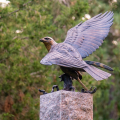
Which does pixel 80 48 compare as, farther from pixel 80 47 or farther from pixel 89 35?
pixel 89 35

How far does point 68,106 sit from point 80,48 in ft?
3.62

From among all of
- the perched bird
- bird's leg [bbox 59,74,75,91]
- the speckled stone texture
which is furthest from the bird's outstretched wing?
the speckled stone texture

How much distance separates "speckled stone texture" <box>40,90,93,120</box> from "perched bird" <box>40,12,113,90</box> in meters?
0.32

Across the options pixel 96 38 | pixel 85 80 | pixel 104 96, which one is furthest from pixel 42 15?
pixel 104 96

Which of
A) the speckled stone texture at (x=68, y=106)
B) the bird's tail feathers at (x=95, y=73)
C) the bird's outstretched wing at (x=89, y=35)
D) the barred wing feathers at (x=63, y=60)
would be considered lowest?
the speckled stone texture at (x=68, y=106)

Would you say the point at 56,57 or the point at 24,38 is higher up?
the point at 24,38

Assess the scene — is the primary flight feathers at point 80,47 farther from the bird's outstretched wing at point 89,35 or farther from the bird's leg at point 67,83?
the bird's leg at point 67,83

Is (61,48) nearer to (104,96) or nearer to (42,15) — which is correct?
(42,15)

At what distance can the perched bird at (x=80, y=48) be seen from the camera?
4.66 metres

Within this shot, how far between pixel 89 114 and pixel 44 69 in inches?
163

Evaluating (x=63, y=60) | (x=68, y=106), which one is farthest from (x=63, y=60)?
(x=68, y=106)

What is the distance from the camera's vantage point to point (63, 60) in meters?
4.65

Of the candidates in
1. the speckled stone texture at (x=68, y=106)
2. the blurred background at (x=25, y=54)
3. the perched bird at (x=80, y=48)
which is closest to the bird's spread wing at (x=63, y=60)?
the perched bird at (x=80, y=48)

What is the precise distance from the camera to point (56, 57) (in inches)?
185
